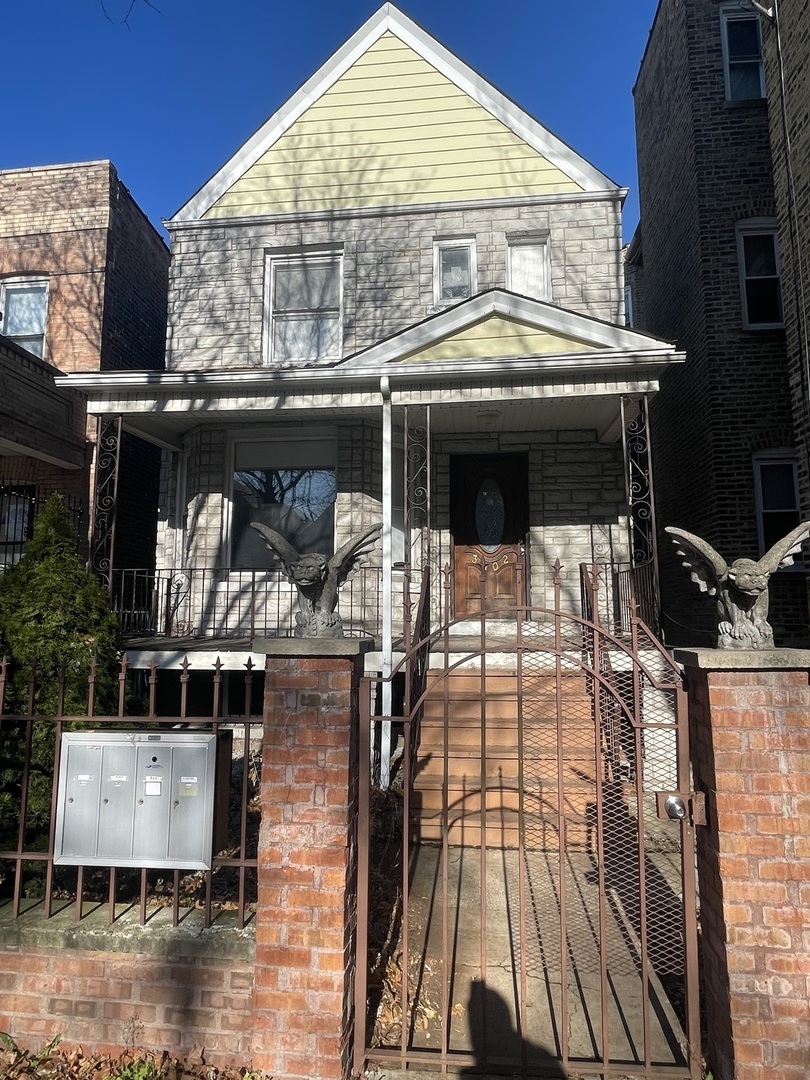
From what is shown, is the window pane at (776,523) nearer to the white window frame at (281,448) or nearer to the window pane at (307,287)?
the white window frame at (281,448)

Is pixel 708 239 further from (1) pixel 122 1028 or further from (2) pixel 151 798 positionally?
(1) pixel 122 1028

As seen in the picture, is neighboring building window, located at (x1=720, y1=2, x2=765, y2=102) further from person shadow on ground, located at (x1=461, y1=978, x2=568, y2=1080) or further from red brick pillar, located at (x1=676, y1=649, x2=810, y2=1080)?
person shadow on ground, located at (x1=461, y1=978, x2=568, y2=1080)

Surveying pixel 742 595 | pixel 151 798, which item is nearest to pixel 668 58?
pixel 742 595

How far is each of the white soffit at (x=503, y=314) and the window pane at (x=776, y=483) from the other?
404 centimetres

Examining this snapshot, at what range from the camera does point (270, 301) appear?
977 cm

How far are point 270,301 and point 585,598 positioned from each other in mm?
6323

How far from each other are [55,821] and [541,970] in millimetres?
2645

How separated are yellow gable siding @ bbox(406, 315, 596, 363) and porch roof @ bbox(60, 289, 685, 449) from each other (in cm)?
1

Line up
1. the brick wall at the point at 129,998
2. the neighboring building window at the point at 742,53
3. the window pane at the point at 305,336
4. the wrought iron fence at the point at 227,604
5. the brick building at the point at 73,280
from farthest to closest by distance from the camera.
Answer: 1. the brick building at the point at 73,280
2. the neighboring building window at the point at 742,53
3. the window pane at the point at 305,336
4. the wrought iron fence at the point at 227,604
5. the brick wall at the point at 129,998

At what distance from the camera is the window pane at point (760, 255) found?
9.68 m

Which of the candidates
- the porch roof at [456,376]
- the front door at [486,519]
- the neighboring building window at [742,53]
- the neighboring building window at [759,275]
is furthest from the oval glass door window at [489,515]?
the neighboring building window at [742,53]

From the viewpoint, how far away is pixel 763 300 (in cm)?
966

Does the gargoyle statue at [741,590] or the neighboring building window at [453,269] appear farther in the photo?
the neighboring building window at [453,269]

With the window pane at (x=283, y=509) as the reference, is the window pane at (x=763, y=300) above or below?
above
